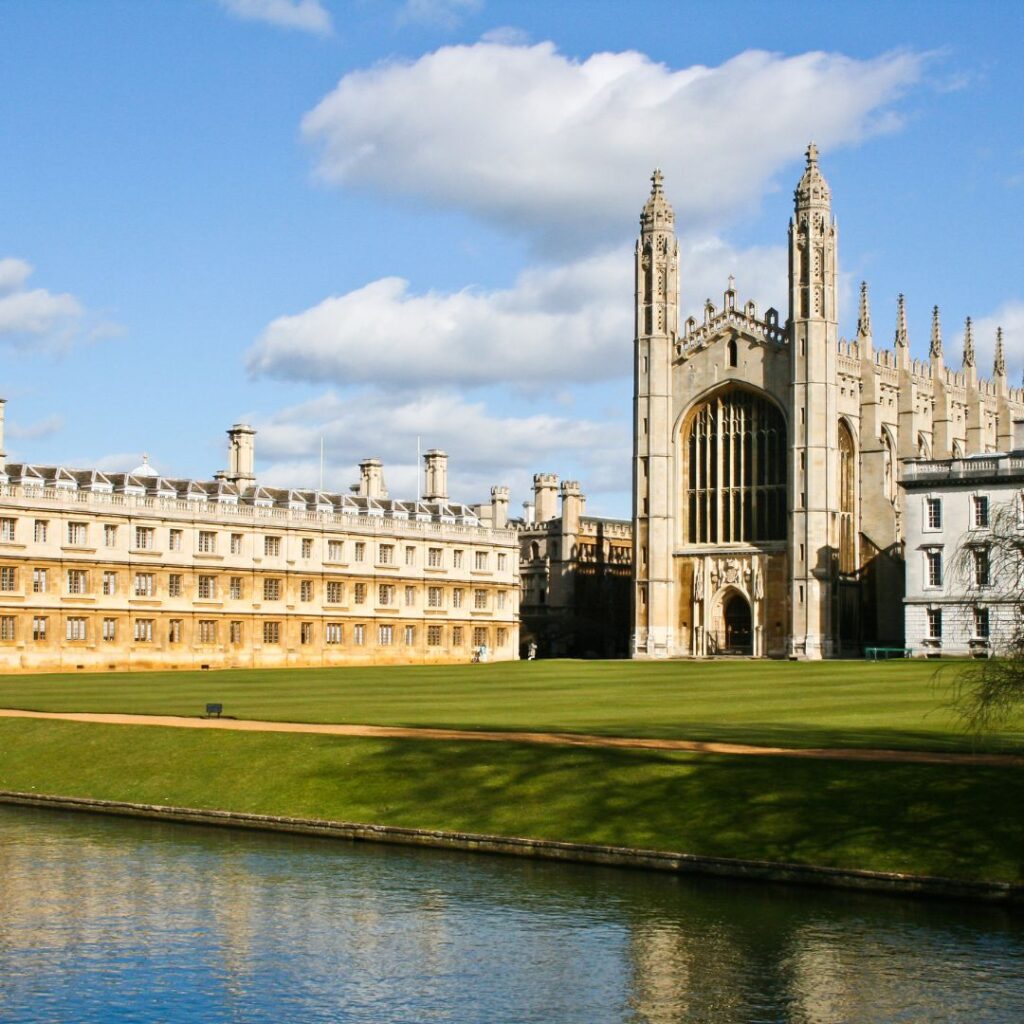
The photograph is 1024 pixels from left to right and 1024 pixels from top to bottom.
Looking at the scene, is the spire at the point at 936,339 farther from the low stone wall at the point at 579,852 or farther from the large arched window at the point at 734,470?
the low stone wall at the point at 579,852

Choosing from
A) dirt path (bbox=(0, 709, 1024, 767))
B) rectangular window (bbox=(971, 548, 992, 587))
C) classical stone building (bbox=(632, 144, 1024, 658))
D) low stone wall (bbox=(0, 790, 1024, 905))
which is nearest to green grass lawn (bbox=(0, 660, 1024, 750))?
dirt path (bbox=(0, 709, 1024, 767))

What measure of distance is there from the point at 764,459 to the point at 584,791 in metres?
58.2

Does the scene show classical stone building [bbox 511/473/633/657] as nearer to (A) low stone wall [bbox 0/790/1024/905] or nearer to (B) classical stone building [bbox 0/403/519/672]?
(B) classical stone building [bbox 0/403/519/672]

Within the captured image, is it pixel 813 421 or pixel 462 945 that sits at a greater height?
pixel 813 421

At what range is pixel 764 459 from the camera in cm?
8231

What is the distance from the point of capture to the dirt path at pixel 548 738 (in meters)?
25.7

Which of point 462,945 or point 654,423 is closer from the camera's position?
point 462,945

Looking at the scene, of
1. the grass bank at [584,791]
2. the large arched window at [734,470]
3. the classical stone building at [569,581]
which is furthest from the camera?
the classical stone building at [569,581]

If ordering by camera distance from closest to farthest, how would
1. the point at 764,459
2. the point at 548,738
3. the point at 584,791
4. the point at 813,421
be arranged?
1. the point at 584,791
2. the point at 548,738
3. the point at 813,421
4. the point at 764,459

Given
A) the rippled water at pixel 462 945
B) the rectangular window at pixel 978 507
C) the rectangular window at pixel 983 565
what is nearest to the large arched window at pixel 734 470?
the rectangular window at pixel 978 507

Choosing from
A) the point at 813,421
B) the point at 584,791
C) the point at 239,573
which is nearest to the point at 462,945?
the point at 584,791

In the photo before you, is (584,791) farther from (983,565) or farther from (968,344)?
(968,344)

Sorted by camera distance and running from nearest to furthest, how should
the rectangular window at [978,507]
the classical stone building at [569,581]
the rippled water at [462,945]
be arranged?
the rippled water at [462,945]
the rectangular window at [978,507]
the classical stone building at [569,581]

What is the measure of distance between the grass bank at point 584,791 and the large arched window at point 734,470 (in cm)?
5341
